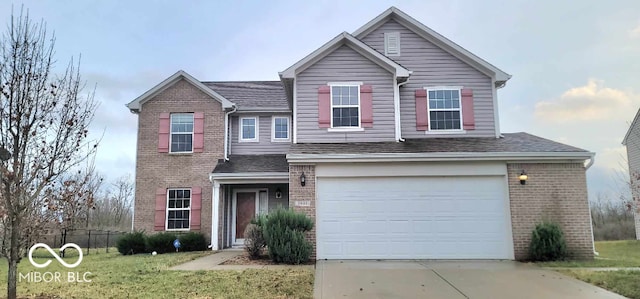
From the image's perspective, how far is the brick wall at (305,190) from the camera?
11.1 meters

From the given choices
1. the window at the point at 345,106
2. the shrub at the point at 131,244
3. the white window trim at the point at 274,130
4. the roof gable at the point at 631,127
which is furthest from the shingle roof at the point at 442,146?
the roof gable at the point at 631,127

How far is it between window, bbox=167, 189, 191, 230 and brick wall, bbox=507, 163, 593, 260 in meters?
11.0

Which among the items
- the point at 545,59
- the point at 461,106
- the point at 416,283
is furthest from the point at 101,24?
the point at 545,59

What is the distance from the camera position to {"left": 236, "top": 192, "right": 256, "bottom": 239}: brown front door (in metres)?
16.4

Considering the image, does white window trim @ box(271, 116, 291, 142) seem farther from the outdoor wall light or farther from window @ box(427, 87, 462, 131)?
the outdoor wall light

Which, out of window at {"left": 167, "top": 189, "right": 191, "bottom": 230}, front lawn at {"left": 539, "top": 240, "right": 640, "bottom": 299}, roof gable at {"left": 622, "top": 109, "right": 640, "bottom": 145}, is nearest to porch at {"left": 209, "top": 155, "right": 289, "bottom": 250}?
window at {"left": 167, "top": 189, "right": 191, "bottom": 230}

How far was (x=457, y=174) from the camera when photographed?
1136 cm

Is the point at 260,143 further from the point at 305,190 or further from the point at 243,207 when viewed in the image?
the point at 305,190

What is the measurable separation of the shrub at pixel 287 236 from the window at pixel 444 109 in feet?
19.6

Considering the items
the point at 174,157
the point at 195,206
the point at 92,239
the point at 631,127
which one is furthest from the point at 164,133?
the point at 631,127

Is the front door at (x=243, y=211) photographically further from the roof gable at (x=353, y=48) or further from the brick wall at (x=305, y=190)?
the brick wall at (x=305, y=190)

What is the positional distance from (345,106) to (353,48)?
1905mm

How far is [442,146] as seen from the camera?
1229cm

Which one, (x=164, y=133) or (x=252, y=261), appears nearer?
(x=252, y=261)
